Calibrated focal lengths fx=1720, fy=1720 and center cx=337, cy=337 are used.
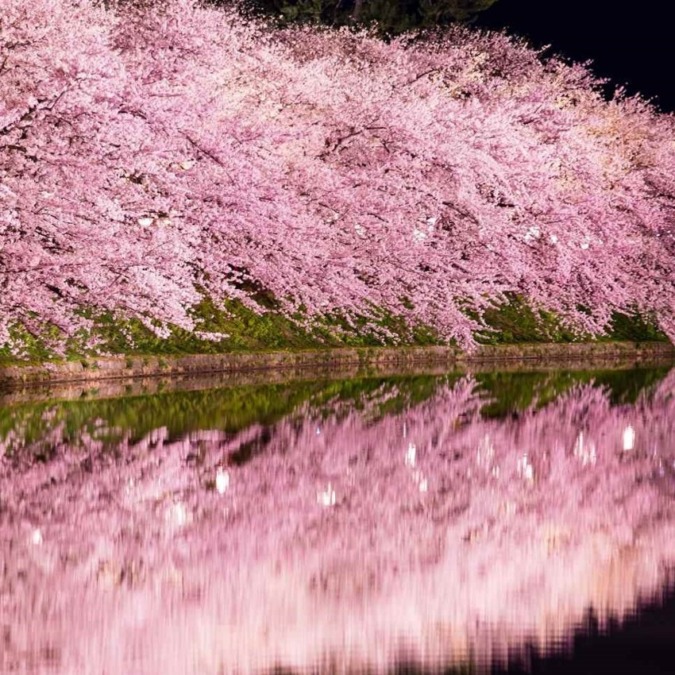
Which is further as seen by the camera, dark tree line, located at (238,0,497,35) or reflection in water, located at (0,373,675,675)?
dark tree line, located at (238,0,497,35)

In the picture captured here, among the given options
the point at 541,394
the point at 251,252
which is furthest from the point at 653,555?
the point at 251,252

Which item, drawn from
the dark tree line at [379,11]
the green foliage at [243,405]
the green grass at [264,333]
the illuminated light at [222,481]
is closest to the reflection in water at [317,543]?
the illuminated light at [222,481]

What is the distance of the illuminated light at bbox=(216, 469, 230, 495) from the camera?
49.8ft

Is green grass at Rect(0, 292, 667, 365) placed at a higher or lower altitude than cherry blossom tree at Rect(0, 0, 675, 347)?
lower

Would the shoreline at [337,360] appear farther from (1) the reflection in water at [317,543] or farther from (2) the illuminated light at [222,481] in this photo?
(2) the illuminated light at [222,481]

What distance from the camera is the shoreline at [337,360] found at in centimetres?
3272

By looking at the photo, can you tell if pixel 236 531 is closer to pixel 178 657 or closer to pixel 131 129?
pixel 178 657

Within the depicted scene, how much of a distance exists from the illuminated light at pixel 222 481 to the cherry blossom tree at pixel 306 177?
12.6 metres

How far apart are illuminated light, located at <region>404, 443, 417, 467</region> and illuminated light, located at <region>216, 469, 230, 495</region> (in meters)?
2.34

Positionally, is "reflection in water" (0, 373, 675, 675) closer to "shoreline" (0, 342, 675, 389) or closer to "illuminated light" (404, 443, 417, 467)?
"illuminated light" (404, 443, 417, 467)

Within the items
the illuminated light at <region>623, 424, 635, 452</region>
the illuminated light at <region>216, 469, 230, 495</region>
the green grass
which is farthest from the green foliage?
the green grass

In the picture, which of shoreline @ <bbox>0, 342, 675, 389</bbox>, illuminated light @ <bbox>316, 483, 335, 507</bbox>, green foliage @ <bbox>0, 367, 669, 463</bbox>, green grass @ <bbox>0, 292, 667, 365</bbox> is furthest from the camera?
green grass @ <bbox>0, 292, 667, 365</bbox>

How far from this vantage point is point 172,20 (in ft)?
125

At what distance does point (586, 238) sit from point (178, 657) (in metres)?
45.4
